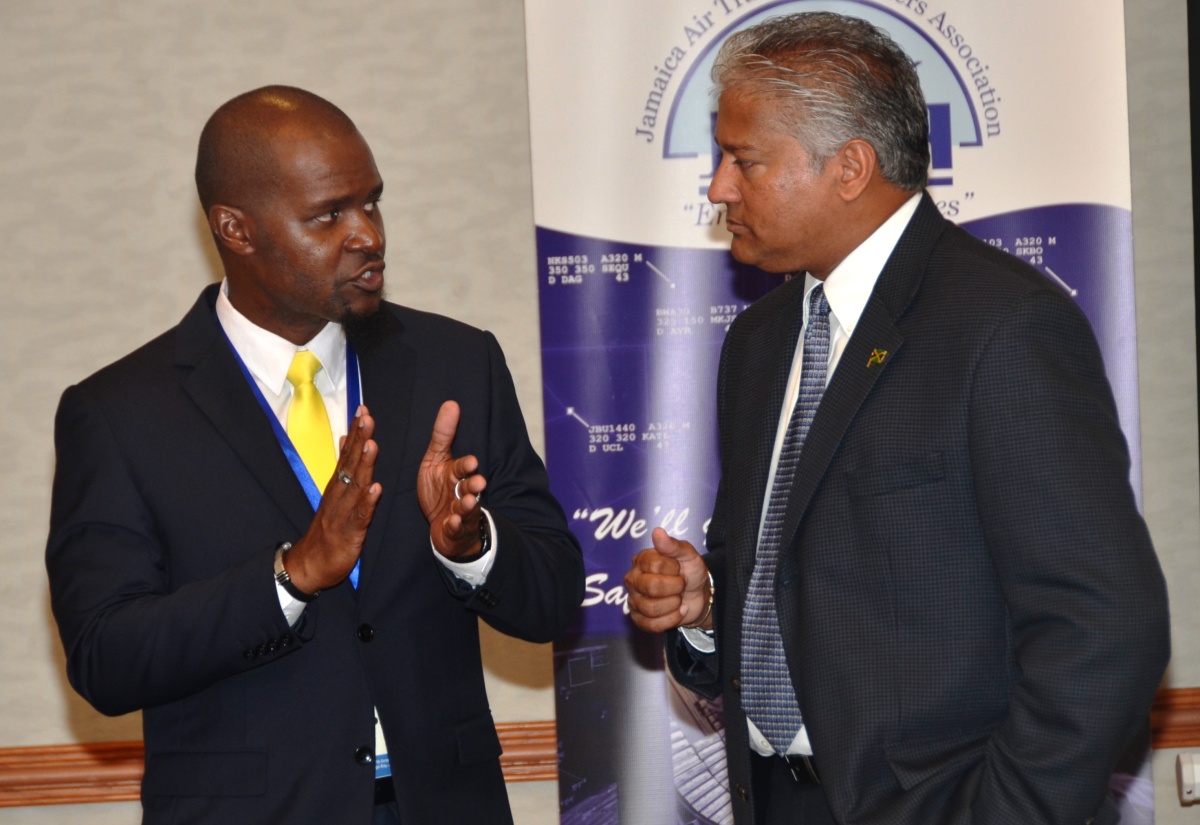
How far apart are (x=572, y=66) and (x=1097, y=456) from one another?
77.0 inches

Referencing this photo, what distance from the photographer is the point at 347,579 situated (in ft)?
6.82

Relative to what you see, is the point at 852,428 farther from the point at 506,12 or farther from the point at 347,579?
the point at 506,12

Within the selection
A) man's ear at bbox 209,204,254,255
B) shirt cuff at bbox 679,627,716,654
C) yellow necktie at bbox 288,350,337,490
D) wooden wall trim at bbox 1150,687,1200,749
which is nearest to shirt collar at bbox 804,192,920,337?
shirt cuff at bbox 679,627,716,654

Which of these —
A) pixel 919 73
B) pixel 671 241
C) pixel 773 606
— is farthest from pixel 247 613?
pixel 919 73

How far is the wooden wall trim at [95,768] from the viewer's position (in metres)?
3.68

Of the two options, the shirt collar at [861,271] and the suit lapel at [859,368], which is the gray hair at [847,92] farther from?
the suit lapel at [859,368]

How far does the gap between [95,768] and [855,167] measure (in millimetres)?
2950

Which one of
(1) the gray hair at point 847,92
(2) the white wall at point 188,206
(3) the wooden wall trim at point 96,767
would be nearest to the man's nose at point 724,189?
(1) the gray hair at point 847,92

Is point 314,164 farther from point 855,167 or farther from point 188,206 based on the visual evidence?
point 188,206

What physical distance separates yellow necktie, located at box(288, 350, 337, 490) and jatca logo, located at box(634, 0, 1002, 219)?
1.37 metres

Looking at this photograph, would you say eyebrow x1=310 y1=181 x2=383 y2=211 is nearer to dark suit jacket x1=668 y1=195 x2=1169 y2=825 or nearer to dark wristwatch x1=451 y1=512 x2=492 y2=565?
dark wristwatch x1=451 y1=512 x2=492 y2=565

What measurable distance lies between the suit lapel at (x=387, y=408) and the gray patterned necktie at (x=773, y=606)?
24.5 inches

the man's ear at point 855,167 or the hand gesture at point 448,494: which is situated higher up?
the man's ear at point 855,167

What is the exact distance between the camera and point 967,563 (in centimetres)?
175
